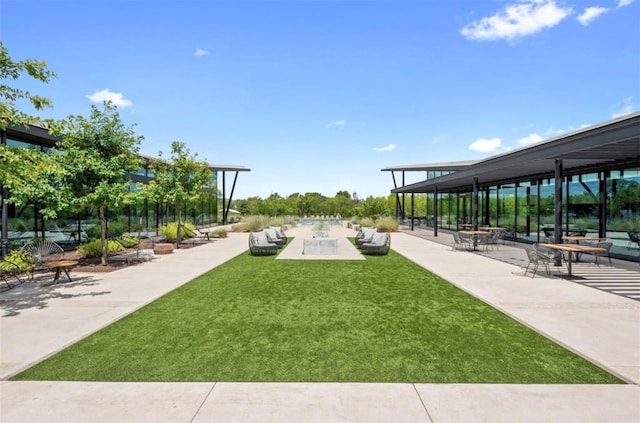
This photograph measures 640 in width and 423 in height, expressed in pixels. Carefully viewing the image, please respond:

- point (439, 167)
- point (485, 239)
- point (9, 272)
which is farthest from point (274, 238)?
point (439, 167)

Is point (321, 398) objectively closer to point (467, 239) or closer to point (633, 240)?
point (467, 239)

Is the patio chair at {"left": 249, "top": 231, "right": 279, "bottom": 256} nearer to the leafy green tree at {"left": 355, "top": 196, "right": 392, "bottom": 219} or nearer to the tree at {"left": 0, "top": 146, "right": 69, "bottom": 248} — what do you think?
the tree at {"left": 0, "top": 146, "right": 69, "bottom": 248}

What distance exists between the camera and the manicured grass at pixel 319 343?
4.07 m

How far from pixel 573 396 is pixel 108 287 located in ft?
31.8

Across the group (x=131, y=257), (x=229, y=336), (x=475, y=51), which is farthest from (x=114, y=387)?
(x=475, y=51)

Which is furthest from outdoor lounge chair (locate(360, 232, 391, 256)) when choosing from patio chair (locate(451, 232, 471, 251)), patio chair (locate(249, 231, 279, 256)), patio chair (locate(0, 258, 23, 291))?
patio chair (locate(0, 258, 23, 291))

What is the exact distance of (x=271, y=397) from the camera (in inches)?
139

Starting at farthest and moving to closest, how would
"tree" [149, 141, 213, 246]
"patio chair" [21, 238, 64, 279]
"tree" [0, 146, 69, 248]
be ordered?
"tree" [149, 141, 213, 246] → "patio chair" [21, 238, 64, 279] → "tree" [0, 146, 69, 248]

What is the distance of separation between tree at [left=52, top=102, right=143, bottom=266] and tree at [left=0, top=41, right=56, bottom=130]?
322cm

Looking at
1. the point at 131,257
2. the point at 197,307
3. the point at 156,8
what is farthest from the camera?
the point at 131,257

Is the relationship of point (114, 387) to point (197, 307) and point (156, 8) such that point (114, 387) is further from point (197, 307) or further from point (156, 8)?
point (156, 8)

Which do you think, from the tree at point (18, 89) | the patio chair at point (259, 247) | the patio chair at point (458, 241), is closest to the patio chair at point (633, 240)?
the patio chair at point (458, 241)

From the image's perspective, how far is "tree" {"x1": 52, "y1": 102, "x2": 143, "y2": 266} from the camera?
1068 centimetres

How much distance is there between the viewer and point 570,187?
54.1ft
